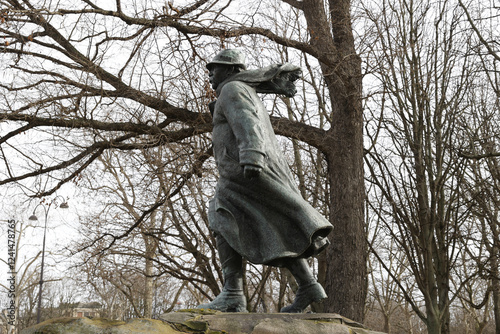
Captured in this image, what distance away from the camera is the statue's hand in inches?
170

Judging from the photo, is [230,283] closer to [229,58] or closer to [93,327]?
[93,327]

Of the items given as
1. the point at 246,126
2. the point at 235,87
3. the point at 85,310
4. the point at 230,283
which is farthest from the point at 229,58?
the point at 85,310

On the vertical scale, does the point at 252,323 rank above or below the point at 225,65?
below

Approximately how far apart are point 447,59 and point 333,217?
4143 mm

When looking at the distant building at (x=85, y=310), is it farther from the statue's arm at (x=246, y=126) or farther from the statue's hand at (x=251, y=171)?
the statue's hand at (x=251, y=171)

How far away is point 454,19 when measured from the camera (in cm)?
1170

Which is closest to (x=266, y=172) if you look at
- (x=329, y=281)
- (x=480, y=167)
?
(x=329, y=281)

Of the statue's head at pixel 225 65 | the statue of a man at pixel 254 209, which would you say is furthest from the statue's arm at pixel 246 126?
the statue's head at pixel 225 65

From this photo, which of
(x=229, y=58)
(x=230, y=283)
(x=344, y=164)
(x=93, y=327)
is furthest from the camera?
(x=344, y=164)

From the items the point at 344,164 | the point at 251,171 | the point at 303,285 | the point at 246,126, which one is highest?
the point at 344,164

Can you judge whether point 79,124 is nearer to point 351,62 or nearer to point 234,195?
point 351,62

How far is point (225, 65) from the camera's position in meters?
5.18

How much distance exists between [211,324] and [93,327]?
0.94 m

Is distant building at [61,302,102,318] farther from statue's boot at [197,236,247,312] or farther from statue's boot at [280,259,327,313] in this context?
statue's boot at [280,259,327,313]
